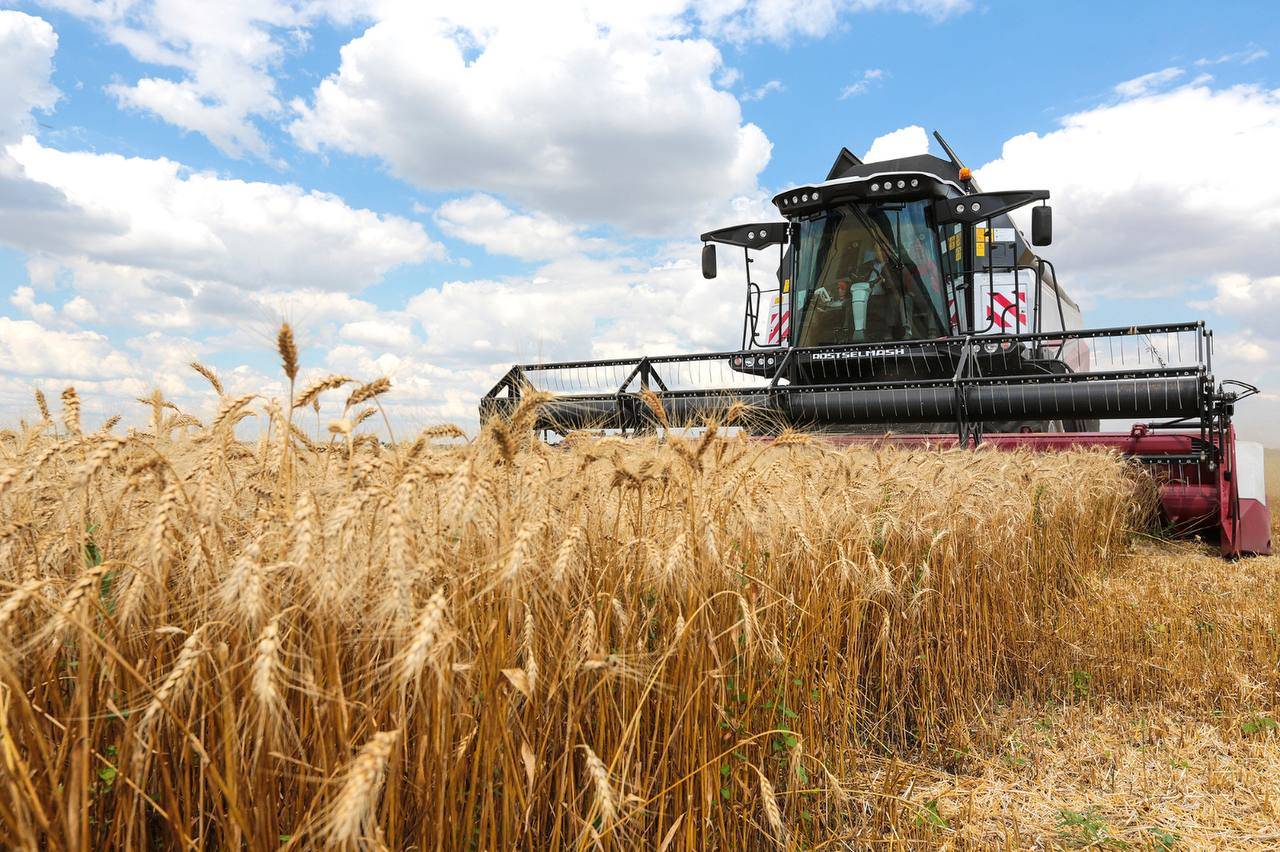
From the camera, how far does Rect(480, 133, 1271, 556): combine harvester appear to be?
21.7 feet

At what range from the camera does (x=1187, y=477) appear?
7.25 meters

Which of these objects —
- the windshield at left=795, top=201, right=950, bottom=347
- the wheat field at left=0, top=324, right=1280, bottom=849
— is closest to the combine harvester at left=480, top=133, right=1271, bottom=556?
the windshield at left=795, top=201, right=950, bottom=347

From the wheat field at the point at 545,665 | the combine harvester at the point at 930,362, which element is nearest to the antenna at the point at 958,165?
the combine harvester at the point at 930,362

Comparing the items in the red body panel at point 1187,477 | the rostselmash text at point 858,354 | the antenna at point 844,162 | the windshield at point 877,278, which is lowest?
the red body panel at point 1187,477

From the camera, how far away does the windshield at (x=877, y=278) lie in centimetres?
831

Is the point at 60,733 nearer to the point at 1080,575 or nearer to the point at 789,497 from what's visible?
the point at 789,497

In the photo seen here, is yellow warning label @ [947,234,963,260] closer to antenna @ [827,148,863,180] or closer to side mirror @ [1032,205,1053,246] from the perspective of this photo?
side mirror @ [1032,205,1053,246]

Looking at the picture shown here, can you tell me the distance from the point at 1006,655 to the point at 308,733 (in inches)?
134

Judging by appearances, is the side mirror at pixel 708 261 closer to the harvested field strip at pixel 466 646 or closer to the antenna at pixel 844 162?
the antenna at pixel 844 162

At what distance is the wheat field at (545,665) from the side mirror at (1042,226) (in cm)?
436

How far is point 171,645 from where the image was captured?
1387 millimetres

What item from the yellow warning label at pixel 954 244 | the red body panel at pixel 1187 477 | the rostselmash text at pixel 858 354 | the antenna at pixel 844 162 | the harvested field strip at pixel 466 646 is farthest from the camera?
the antenna at pixel 844 162

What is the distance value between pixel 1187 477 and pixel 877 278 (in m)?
3.40

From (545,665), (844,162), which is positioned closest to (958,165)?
(844,162)
